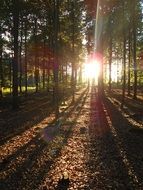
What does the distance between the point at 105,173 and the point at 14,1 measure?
63.4 feet

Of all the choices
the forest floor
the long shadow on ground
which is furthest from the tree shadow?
the long shadow on ground

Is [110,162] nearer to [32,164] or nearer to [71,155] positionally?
[71,155]

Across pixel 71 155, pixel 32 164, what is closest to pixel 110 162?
pixel 71 155

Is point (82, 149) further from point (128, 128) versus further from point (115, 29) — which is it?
point (115, 29)

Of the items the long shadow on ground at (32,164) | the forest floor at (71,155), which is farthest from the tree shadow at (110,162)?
the long shadow on ground at (32,164)

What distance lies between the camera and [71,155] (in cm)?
1211

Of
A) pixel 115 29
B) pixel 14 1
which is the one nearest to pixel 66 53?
pixel 115 29

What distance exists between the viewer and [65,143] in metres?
14.1

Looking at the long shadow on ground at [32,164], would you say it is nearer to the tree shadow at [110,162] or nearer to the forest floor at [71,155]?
the forest floor at [71,155]

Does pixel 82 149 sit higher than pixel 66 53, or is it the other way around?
pixel 66 53

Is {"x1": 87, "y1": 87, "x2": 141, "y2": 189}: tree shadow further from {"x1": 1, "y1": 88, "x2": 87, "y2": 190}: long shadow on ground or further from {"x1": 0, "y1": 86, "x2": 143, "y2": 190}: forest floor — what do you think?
{"x1": 1, "y1": 88, "x2": 87, "y2": 190}: long shadow on ground

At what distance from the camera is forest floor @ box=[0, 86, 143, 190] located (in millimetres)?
9238

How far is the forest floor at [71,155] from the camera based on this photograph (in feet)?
30.3

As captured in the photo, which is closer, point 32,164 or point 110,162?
point 32,164
